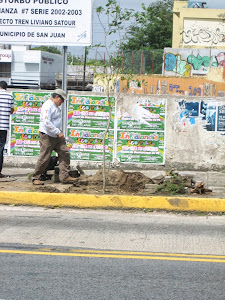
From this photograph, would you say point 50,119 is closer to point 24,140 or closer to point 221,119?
point 24,140

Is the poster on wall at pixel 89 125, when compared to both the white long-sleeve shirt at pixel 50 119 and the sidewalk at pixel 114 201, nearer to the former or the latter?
the white long-sleeve shirt at pixel 50 119

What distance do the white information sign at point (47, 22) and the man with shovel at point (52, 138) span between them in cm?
201

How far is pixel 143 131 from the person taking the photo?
1272 centimetres

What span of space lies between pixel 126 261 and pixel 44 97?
728 cm

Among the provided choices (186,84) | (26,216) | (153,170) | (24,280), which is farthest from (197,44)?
(24,280)

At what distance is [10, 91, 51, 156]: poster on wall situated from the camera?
12711mm

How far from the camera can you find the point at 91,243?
677 cm

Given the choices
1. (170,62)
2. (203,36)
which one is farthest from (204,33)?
(170,62)

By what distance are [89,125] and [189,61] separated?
2118 centimetres

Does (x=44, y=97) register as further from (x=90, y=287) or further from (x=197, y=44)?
(x=197, y=44)

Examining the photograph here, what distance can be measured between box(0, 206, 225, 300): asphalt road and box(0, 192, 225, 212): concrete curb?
35cm

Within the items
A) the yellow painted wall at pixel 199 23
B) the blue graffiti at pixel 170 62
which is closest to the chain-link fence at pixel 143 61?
the blue graffiti at pixel 170 62

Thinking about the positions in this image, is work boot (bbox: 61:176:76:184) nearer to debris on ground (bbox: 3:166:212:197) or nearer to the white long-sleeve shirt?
debris on ground (bbox: 3:166:212:197)

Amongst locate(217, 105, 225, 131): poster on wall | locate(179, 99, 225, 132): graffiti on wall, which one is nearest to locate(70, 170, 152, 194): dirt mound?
locate(179, 99, 225, 132): graffiti on wall
